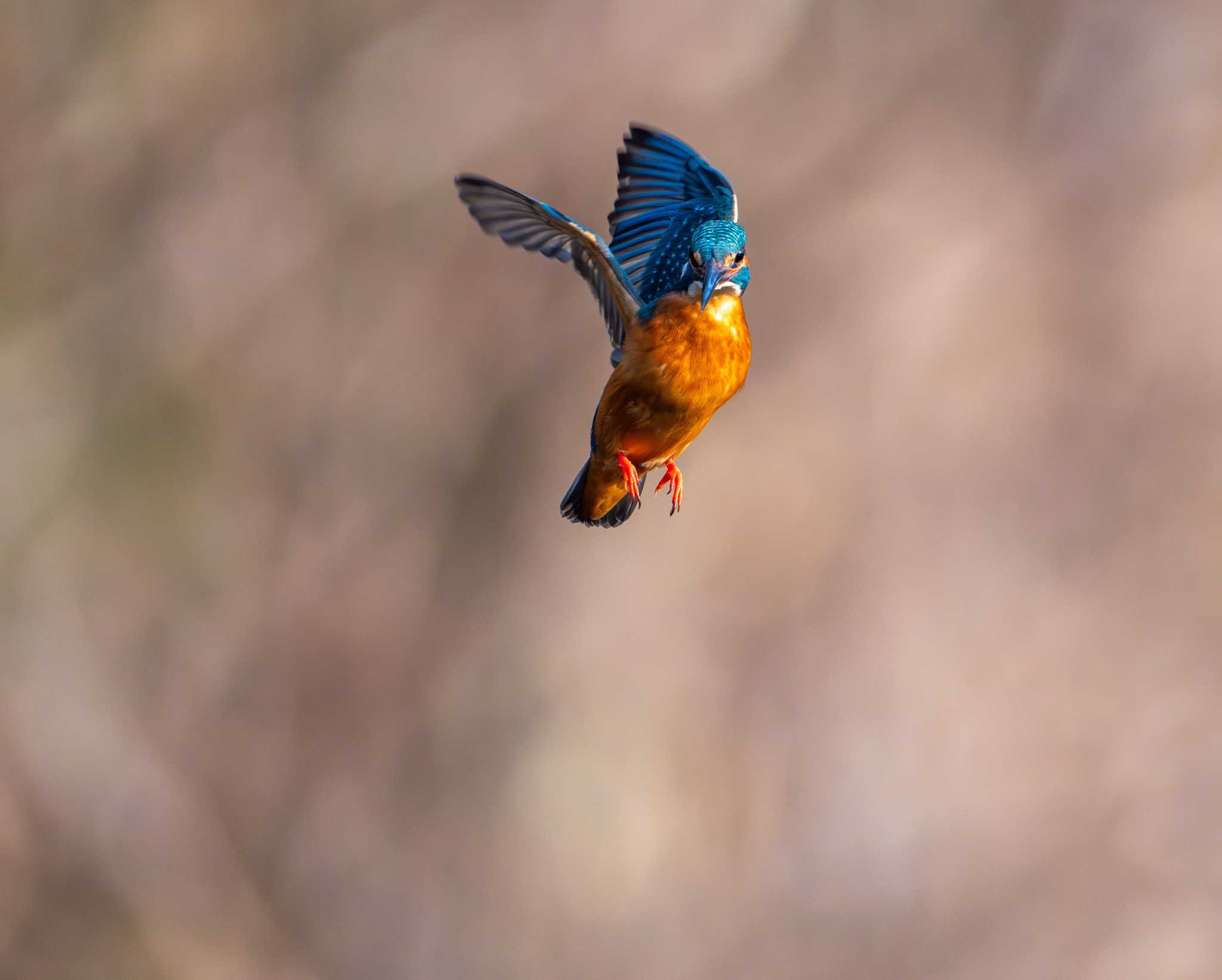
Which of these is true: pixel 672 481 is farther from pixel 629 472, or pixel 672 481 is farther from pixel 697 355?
pixel 697 355

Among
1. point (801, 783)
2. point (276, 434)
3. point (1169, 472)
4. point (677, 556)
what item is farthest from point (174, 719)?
point (1169, 472)

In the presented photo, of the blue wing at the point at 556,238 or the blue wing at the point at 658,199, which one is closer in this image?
the blue wing at the point at 556,238

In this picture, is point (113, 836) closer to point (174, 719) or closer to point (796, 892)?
point (174, 719)

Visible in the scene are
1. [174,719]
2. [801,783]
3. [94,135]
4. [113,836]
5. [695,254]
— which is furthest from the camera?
[801,783]

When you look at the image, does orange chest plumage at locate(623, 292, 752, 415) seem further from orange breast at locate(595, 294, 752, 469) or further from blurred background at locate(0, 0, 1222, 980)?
blurred background at locate(0, 0, 1222, 980)

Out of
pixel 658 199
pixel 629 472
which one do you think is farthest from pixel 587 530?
pixel 629 472

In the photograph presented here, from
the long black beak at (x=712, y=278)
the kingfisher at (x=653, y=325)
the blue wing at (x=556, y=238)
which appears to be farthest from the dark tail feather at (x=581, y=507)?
the long black beak at (x=712, y=278)

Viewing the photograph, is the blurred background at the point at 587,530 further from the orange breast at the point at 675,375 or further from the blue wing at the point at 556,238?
the orange breast at the point at 675,375
